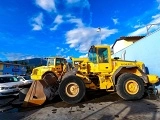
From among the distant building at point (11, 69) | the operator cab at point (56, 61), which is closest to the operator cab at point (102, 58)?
the operator cab at point (56, 61)

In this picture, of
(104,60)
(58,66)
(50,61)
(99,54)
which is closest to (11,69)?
(50,61)

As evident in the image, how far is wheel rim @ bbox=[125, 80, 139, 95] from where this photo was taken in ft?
35.8

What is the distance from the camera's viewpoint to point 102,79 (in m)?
11.6

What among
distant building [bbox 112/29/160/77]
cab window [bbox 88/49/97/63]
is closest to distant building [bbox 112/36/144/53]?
distant building [bbox 112/29/160/77]

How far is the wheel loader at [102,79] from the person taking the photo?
35.5 feet

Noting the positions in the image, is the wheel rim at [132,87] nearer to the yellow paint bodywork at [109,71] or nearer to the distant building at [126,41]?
the yellow paint bodywork at [109,71]

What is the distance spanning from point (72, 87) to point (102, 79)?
1.78 meters


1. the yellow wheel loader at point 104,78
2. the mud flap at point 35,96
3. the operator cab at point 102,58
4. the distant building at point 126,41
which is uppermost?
the distant building at point 126,41

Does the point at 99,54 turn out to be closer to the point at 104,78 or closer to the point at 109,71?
the point at 109,71

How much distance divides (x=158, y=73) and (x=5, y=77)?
10765 mm

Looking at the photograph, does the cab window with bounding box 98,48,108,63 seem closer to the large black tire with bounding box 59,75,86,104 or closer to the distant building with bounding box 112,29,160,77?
the large black tire with bounding box 59,75,86,104

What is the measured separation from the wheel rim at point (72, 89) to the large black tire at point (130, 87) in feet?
6.91

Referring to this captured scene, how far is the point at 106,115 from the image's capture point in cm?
774

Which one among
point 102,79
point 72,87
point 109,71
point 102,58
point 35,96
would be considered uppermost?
point 102,58
